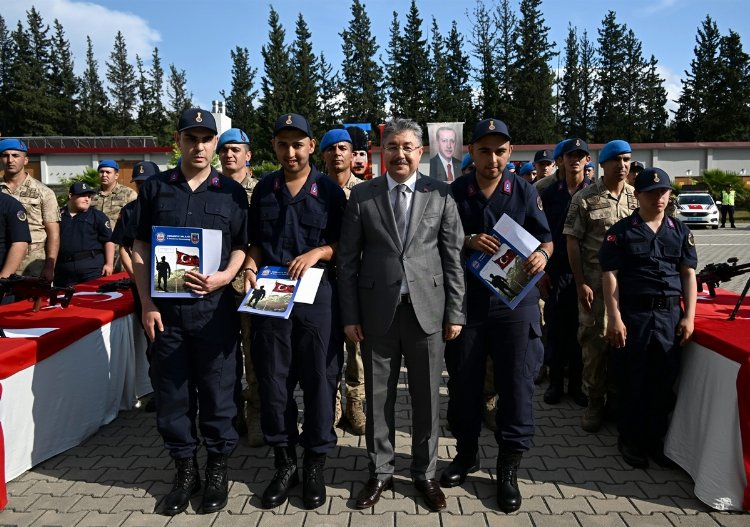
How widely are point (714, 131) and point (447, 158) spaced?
56.8 m

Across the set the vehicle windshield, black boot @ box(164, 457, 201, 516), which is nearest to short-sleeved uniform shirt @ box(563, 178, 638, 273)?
black boot @ box(164, 457, 201, 516)

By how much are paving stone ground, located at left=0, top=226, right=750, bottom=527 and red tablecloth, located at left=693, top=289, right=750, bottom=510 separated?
1.64 ft

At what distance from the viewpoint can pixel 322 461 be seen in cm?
335

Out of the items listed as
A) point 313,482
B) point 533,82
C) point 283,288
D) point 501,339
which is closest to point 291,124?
point 283,288

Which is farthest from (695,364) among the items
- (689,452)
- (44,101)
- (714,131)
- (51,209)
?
(44,101)

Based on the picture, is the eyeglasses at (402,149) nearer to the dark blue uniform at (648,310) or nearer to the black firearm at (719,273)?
the dark blue uniform at (648,310)

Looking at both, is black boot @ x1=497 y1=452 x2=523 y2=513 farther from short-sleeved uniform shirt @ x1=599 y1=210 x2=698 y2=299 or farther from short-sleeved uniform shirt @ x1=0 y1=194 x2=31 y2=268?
short-sleeved uniform shirt @ x1=0 y1=194 x2=31 y2=268

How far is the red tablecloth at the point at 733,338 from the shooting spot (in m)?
3.00

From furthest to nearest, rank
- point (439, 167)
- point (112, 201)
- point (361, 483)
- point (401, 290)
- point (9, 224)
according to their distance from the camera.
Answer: point (439, 167)
point (112, 201)
point (9, 224)
point (361, 483)
point (401, 290)

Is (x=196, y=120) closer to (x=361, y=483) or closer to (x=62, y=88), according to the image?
(x=361, y=483)

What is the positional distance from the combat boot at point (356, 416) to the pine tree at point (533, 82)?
48290 mm

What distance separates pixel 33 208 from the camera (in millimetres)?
5539

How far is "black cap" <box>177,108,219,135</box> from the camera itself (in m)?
3.17

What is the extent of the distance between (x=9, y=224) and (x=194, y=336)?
248cm
